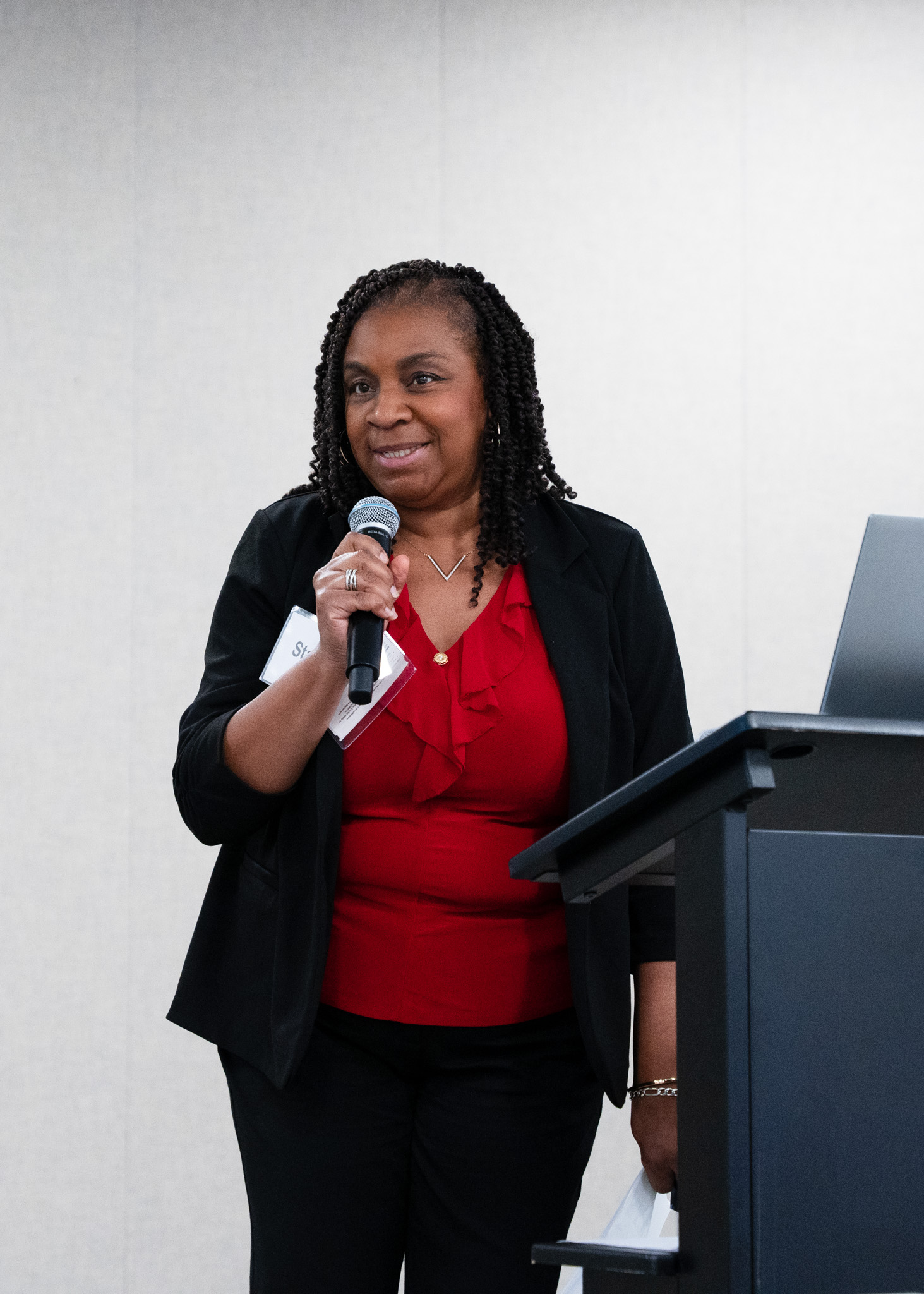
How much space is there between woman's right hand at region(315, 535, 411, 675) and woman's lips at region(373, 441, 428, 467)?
0.77 feet

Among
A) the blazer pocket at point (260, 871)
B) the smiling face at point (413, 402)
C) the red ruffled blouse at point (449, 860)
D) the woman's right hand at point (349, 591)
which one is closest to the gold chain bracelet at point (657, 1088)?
the red ruffled blouse at point (449, 860)

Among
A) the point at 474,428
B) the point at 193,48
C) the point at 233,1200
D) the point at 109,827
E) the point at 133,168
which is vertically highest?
the point at 193,48

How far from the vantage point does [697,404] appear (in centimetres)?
261

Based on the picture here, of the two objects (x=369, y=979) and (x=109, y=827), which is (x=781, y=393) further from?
(x=369, y=979)

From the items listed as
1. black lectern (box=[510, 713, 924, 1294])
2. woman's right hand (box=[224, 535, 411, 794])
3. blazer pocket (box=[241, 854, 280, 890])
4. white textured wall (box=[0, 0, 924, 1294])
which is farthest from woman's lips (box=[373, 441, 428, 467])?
white textured wall (box=[0, 0, 924, 1294])

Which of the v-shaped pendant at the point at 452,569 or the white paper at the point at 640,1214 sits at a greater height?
the v-shaped pendant at the point at 452,569

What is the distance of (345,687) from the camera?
1159mm

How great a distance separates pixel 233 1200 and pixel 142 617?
1192 mm

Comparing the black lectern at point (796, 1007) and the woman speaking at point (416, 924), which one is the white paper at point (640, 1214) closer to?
the woman speaking at point (416, 924)

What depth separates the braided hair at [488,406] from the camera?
1400 millimetres

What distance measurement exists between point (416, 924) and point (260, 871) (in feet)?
0.57

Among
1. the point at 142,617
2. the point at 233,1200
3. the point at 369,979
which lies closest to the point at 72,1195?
the point at 233,1200

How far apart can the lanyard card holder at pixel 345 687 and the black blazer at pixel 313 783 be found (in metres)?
0.02

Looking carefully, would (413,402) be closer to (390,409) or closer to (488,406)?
(390,409)
